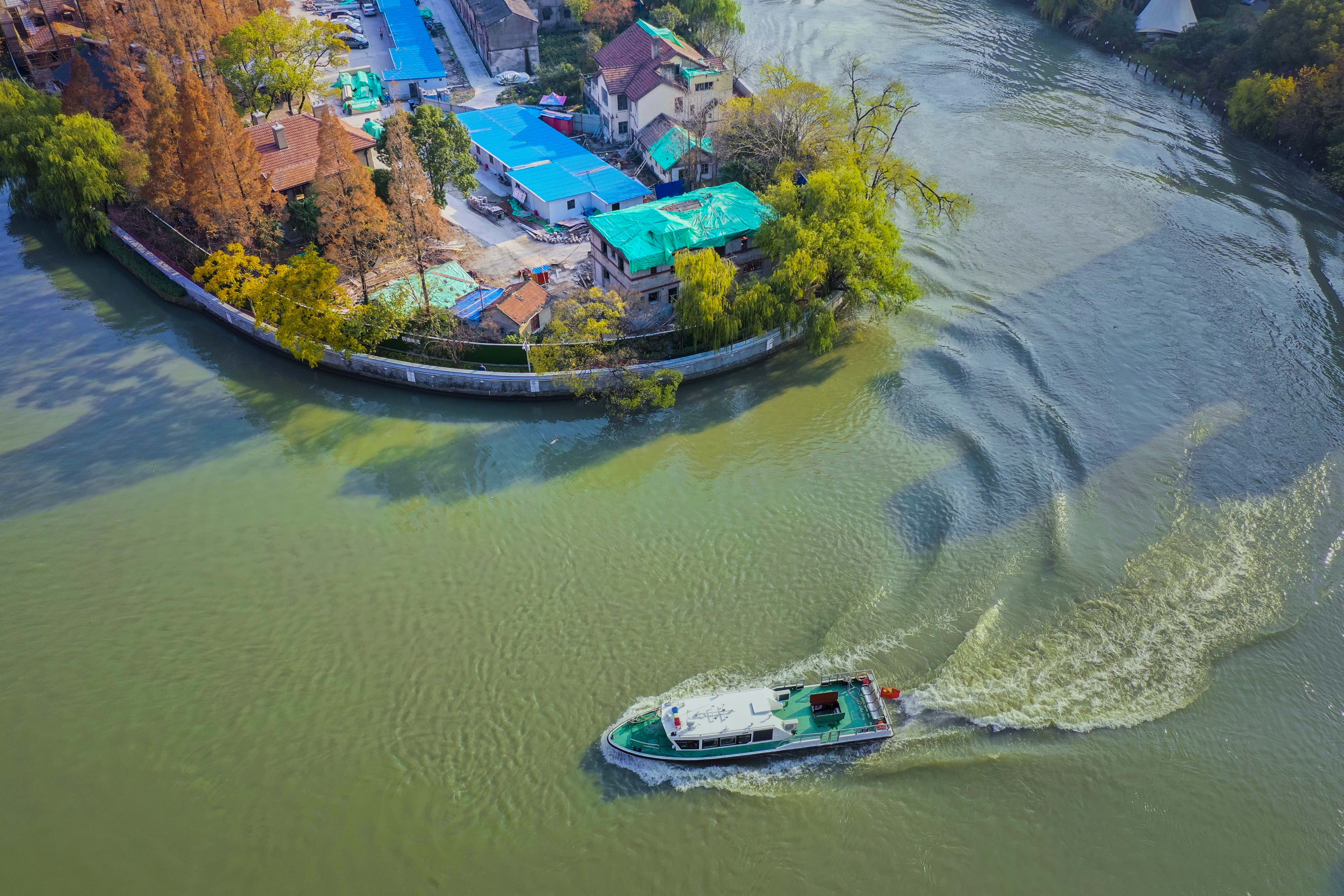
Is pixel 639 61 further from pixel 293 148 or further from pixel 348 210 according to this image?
pixel 348 210

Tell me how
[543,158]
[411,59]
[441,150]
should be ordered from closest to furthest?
1. [441,150]
2. [543,158]
3. [411,59]

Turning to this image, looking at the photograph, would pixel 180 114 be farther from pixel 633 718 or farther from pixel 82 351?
pixel 633 718

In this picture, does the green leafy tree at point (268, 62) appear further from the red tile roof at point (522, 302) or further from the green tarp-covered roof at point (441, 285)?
the red tile roof at point (522, 302)

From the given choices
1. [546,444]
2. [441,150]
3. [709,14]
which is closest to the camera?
[546,444]

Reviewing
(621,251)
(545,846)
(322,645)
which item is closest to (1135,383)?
(621,251)

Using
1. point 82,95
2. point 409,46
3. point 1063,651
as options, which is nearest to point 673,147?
point 409,46

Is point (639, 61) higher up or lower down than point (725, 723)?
higher up
